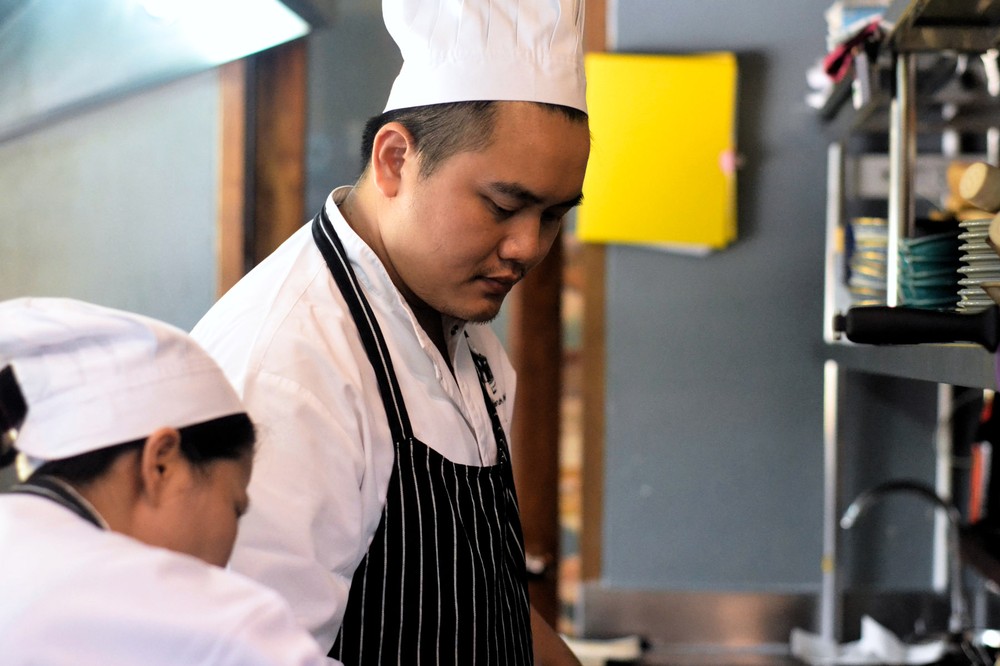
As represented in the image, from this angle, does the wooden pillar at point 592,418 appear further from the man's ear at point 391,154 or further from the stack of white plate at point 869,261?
the man's ear at point 391,154

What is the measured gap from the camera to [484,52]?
0.95 metres

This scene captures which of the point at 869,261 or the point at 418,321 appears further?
the point at 869,261

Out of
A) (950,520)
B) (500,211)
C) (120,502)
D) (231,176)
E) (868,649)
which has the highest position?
(231,176)

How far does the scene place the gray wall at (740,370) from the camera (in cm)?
209

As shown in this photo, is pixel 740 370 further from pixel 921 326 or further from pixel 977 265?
pixel 921 326

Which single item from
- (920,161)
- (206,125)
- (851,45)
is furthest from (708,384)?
(206,125)

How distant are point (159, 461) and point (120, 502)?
0.03 metres

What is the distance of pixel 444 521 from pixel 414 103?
1.32ft

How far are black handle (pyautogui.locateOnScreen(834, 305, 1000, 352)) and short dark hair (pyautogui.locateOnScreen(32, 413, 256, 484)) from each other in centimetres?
51

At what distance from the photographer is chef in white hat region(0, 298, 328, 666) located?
0.50 m

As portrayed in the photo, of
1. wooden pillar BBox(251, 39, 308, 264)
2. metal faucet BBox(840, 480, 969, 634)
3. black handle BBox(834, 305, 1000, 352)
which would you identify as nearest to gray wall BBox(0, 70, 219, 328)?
wooden pillar BBox(251, 39, 308, 264)

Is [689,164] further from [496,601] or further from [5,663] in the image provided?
[5,663]

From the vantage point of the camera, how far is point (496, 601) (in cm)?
98

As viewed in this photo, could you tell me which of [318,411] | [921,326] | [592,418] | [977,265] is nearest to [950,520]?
[592,418]
